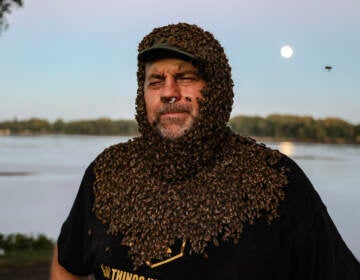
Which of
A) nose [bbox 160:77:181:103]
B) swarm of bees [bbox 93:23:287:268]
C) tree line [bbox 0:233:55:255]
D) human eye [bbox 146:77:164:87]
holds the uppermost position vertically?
human eye [bbox 146:77:164:87]

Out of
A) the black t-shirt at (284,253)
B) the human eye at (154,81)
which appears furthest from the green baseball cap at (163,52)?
the black t-shirt at (284,253)

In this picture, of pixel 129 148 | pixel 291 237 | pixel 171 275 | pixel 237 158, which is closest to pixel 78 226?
pixel 129 148

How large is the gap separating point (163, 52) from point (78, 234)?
1.27 m

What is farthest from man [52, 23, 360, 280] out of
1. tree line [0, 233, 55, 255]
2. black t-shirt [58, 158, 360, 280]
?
tree line [0, 233, 55, 255]

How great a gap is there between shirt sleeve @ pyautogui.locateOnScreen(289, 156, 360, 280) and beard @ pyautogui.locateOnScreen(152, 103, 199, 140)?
2.16ft

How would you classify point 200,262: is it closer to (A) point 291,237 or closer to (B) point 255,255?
(B) point 255,255

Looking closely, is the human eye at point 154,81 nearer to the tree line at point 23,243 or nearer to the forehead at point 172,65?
the forehead at point 172,65

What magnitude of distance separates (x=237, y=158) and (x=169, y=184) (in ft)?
1.35

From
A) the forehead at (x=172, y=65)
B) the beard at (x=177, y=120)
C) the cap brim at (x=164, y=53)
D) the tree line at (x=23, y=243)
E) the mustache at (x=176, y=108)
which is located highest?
the cap brim at (x=164, y=53)

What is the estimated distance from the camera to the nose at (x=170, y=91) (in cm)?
299

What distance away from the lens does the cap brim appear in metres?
2.99

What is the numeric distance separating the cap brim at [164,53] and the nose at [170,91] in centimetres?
13

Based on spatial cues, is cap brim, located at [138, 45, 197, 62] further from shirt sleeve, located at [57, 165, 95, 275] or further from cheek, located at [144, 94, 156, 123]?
shirt sleeve, located at [57, 165, 95, 275]

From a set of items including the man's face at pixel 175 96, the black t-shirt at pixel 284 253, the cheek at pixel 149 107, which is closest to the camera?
the black t-shirt at pixel 284 253
